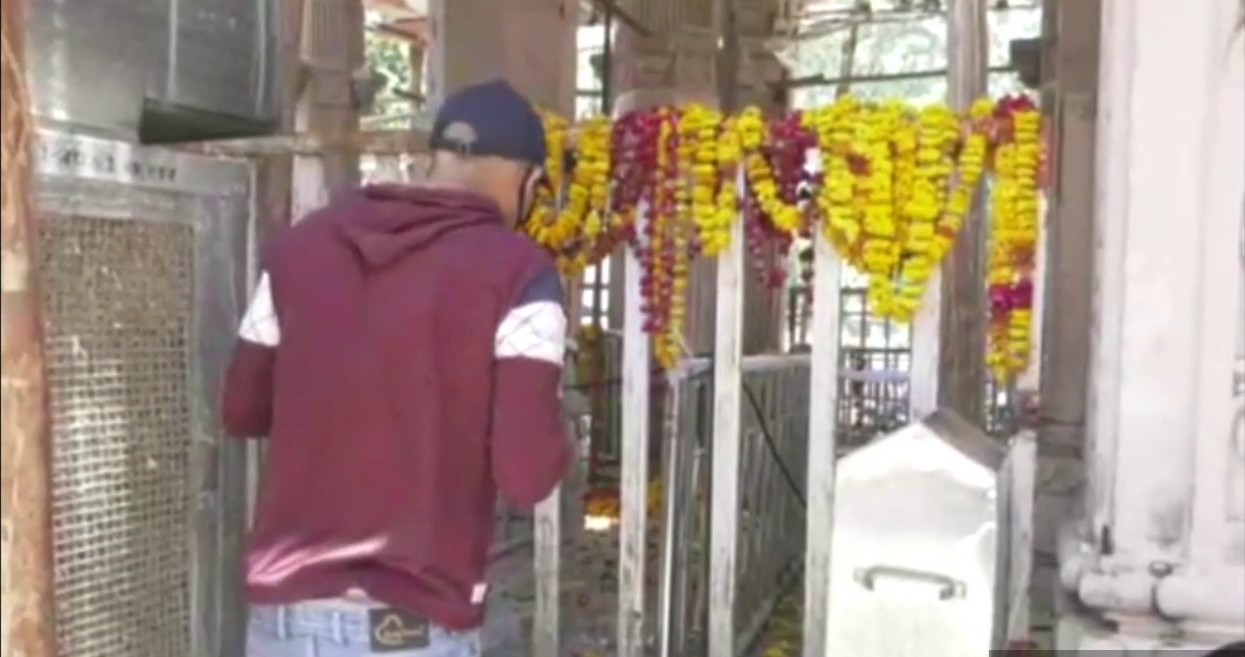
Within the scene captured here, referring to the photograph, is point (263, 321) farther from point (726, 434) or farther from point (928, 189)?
point (928, 189)

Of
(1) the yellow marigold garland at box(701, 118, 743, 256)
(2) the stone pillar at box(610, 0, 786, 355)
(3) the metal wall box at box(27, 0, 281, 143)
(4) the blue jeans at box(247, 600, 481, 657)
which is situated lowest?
(4) the blue jeans at box(247, 600, 481, 657)

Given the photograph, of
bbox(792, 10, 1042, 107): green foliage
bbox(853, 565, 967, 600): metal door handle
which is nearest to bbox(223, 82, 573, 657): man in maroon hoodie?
bbox(853, 565, 967, 600): metal door handle

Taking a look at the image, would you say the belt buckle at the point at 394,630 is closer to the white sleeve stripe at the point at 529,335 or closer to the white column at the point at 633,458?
the white sleeve stripe at the point at 529,335

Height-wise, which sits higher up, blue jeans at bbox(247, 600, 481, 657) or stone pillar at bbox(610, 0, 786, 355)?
stone pillar at bbox(610, 0, 786, 355)

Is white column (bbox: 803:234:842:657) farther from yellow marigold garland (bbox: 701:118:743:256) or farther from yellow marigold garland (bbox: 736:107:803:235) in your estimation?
yellow marigold garland (bbox: 701:118:743:256)

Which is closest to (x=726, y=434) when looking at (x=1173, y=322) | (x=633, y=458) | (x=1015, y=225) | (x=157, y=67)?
(x=633, y=458)

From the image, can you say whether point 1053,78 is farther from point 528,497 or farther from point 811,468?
point 528,497

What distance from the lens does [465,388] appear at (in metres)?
2.54

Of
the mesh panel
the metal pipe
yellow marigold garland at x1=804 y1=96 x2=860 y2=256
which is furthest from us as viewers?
yellow marigold garland at x1=804 y1=96 x2=860 y2=256

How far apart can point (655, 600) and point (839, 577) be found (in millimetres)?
1937

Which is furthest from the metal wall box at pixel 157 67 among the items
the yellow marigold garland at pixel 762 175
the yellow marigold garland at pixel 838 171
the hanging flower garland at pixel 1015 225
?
the hanging flower garland at pixel 1015 225

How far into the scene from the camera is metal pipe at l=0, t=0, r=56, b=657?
167 cm

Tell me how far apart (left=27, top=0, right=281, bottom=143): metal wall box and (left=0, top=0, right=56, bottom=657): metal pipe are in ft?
3.99

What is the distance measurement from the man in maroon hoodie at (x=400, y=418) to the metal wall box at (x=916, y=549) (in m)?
0.76
